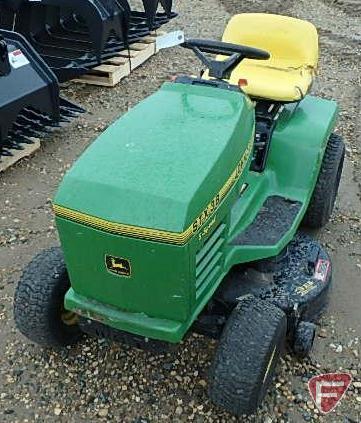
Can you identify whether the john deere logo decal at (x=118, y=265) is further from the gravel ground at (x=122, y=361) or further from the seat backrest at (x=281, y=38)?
the seat backrest at (x=281, y=38)

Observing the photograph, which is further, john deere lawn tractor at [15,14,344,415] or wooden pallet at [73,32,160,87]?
wooden pallet at [73,32,160,87]

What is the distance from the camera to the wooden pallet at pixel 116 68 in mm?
5398

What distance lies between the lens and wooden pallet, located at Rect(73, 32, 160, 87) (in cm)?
540

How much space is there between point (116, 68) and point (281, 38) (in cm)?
246

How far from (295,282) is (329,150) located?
943 mm

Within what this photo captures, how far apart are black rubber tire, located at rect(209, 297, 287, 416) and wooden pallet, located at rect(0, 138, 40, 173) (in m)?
2.45

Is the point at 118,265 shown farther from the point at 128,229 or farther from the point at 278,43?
the point at 278,43

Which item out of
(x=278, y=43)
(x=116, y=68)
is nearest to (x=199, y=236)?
(x=278, y=43)

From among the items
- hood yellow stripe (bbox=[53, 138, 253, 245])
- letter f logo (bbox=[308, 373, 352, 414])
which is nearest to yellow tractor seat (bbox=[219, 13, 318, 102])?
hood yellow stripe (bbox=[53, 138, 253, 245])

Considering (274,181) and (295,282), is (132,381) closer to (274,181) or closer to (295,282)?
(295,282)

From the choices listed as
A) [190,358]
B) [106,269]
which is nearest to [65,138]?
[190,358]

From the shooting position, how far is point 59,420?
246 centimetres

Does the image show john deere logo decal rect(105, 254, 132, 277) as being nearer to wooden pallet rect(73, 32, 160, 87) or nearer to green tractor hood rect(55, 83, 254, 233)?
green tractor hood rect(55, 83, 254, 233)

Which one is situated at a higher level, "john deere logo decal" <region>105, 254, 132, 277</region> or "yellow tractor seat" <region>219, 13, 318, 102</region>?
"yellow tractor seat" <region>219, 13, 318, 102</region>
